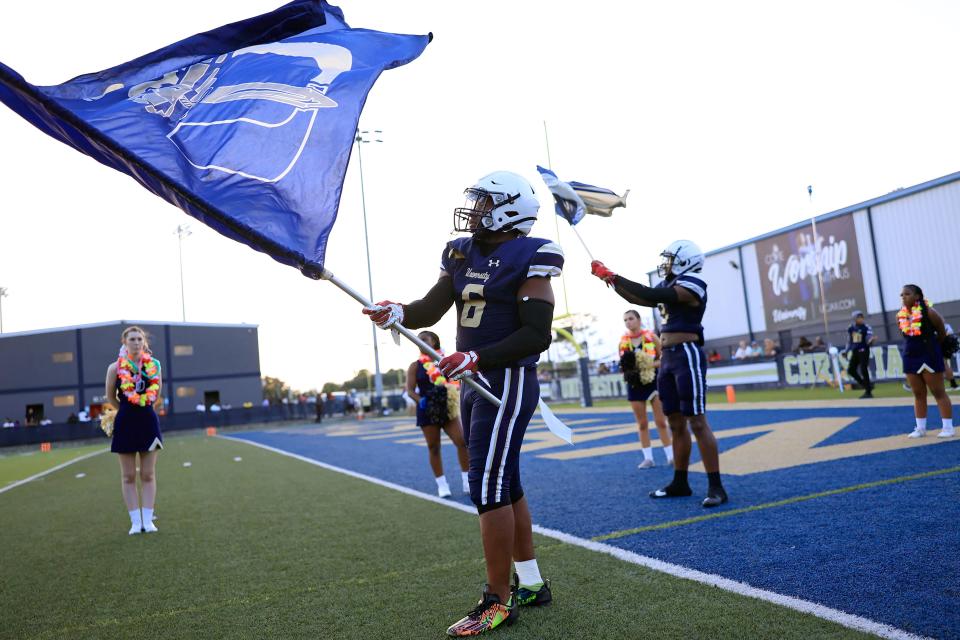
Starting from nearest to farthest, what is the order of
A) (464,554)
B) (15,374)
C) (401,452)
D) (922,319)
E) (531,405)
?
(531,405), (464,554), (922,319), (401,452), (15,374)

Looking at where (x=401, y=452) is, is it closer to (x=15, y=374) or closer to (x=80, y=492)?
(x=80, y=492)

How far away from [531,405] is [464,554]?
1791 millimetres

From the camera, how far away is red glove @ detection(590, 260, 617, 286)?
530 centimetres

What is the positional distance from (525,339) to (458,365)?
1.26ft

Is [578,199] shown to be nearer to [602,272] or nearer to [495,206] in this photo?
[602,272]

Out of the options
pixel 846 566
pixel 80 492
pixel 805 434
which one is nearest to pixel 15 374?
pixel 80 492

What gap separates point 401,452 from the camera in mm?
14328

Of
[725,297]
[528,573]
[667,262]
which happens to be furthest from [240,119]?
[725,297]

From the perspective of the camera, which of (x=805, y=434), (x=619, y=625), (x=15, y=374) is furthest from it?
(x=15, y=374)

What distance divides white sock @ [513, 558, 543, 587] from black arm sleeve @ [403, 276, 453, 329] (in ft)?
4.53

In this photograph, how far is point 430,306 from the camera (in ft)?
12.8

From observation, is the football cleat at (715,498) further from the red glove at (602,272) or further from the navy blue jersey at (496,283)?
the navy blue jersey at (496,283)

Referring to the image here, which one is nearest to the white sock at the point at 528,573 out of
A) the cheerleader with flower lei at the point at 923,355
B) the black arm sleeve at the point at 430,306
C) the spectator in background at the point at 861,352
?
the black arm sleeve at the point at 430,306

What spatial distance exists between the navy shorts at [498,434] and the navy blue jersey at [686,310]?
281 cm
